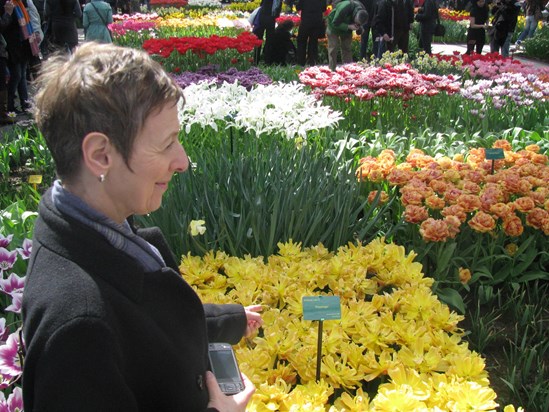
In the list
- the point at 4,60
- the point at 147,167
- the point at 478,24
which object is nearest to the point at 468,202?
the point at 147,167

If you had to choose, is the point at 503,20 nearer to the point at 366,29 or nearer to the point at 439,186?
the point at 366,29

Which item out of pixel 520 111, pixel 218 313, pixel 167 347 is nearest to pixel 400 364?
pixel 218 313

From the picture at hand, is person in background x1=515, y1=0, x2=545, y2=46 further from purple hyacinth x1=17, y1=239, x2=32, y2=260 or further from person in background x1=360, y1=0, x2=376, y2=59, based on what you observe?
purple hyacinth x1=17, y1=239, x2=32, y2=260

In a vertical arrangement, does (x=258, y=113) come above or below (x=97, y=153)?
below

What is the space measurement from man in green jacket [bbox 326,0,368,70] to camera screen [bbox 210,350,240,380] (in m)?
7.81

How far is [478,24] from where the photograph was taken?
37.1 feet

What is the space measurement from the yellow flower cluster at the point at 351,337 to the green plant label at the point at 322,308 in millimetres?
206

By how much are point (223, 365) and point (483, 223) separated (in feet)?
5.78

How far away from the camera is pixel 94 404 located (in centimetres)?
93

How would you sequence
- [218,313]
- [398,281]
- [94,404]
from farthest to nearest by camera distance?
[398,281]
[218,313]
[94,404]

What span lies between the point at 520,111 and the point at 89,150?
5.05 metres

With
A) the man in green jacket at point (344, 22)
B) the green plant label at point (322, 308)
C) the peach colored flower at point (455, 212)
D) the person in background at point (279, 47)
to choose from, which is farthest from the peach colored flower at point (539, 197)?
the person in background at point (279, 47)

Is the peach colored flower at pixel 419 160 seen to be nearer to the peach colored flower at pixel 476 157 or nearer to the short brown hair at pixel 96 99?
the peach colored flower at pixel 476 157

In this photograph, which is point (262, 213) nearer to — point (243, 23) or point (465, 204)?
point (465, 204)
